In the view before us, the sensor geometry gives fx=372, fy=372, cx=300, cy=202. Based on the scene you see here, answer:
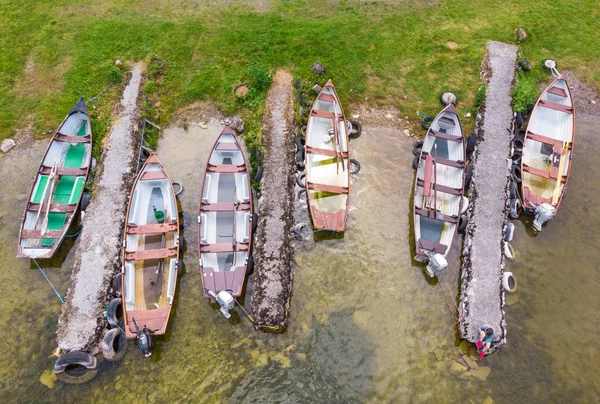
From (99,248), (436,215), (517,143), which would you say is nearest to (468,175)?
(436,215)

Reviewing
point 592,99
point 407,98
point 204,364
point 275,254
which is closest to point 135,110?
point 275,254

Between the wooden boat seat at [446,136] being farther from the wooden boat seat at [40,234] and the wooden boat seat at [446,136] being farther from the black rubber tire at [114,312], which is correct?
the wooden boat seat at [40,234]

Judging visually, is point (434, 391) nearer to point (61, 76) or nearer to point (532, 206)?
point (532, 206)

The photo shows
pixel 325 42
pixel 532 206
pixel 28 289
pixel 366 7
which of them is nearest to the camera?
pixel 28 289

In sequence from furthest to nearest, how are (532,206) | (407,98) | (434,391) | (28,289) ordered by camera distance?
(407,98) → (532,206) → (28,289) → (434,391)

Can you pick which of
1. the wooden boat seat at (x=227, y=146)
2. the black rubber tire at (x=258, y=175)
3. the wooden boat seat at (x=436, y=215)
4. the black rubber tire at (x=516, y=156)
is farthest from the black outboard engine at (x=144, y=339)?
the black rubber tire at (x=516, y=156)

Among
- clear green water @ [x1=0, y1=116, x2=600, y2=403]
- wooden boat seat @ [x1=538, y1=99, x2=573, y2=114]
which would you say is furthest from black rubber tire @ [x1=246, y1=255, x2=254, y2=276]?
wooden boat seat @ [x1=538, y1=99, x2=573, y2=114]
